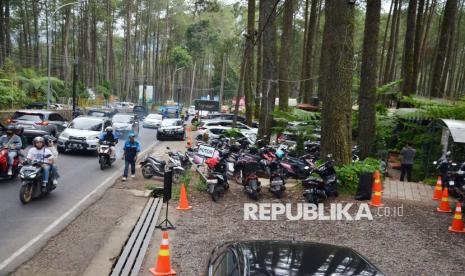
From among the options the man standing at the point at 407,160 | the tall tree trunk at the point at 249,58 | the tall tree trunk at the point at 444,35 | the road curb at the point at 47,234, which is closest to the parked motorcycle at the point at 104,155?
the road curb at the point at 47,234

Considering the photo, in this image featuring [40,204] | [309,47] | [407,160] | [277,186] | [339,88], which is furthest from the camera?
[309,47]

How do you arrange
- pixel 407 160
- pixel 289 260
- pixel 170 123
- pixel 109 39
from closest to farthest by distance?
pixel 289 260, pixel 407 160, pixel 170 123, pixel 109 39

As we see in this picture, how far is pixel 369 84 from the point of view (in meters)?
17.1

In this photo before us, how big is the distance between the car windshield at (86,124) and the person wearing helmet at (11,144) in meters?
7.18

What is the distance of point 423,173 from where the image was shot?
17.2 meters

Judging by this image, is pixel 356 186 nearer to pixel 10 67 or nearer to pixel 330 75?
pixel 330 75

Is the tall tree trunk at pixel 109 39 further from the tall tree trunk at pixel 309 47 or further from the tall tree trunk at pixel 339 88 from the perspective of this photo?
the tall tree trunk at pixel 339 88

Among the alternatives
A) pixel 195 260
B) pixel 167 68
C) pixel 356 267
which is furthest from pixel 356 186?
pixel 167 68

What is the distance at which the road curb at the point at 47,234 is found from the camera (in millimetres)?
7145

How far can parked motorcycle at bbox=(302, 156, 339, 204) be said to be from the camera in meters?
11.4

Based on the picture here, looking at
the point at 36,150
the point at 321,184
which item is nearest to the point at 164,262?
the point at 321,184

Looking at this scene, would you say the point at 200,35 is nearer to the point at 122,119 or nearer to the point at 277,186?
the point at 122,119

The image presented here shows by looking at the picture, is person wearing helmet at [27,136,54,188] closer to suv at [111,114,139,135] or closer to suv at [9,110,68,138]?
suv at [9,110,68,138]

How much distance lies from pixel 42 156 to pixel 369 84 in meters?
11.3
